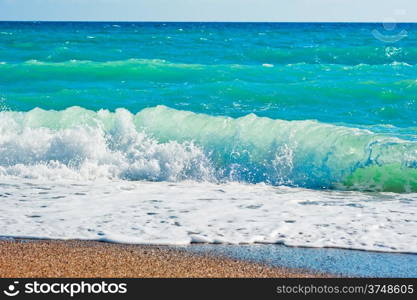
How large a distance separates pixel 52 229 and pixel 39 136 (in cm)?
432

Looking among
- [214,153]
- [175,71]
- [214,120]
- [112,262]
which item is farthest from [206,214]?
[175,71]

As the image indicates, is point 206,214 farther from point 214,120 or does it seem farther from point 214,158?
point 214,120

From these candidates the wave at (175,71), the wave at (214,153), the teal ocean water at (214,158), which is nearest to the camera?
the teal ocean water at (214,158)

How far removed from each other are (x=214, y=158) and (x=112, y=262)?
485cm

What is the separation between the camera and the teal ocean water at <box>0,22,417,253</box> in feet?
21.3

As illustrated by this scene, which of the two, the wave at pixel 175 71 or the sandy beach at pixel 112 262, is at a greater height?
the wave at pixel 175 71

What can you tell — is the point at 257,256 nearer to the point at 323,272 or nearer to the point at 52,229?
the point at 323,272

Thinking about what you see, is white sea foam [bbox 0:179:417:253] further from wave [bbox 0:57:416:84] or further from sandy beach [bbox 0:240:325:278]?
wave [bbox 0:57:416:84]

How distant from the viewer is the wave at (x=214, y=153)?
29.9 ft

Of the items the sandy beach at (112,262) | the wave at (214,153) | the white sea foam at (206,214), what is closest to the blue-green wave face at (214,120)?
the wave at (214,153)

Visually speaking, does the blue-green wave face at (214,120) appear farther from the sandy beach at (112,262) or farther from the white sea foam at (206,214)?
the sandy beach at (112,262)

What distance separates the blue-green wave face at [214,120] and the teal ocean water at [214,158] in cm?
3

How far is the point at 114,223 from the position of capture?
6570 mm

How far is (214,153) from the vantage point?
10125 millimetres
